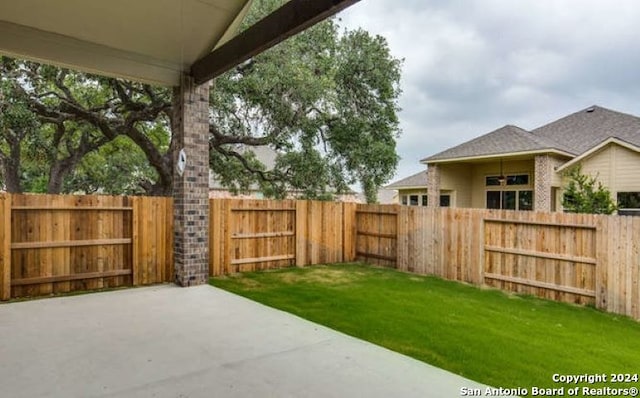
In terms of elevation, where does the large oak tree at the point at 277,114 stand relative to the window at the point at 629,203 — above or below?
above

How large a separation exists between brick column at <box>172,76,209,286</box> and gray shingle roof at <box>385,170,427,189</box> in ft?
37.5

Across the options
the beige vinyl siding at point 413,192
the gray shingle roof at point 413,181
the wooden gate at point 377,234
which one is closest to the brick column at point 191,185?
the wooden gate at point 377,234

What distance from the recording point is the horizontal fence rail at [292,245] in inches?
201

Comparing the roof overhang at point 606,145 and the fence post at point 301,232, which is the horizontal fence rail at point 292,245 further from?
the roof overhang at point 606,145

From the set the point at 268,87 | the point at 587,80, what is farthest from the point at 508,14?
the point at 268,87

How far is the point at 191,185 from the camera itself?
588 cm

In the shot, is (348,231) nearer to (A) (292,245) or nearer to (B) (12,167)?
(A) (292,245)

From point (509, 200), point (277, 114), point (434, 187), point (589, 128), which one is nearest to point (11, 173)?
point (277, 114)

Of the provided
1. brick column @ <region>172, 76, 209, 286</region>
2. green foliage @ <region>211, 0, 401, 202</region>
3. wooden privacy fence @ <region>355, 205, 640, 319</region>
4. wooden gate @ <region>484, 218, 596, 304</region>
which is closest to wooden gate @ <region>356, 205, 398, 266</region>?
wooden privacy fence @ <region>355, 205, 640, 319</region>

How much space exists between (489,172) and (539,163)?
2419mm

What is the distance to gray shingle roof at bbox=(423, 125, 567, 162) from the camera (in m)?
11.5

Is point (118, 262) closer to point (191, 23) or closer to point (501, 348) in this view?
point (191, 23)

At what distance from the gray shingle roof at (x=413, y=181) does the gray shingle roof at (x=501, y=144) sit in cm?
290

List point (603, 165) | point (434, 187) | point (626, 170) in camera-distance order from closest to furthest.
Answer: point (626, 170) < point (603, 165) < point (434, 187)
